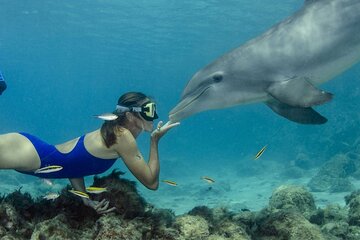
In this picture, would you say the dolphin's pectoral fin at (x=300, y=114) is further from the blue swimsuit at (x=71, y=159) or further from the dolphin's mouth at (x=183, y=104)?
the blue swimsuit at (x=71, y=159)

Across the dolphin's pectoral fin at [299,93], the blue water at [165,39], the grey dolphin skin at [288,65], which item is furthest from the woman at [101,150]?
the blue water at [165,39]

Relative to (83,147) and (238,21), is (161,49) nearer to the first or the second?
(238,21)

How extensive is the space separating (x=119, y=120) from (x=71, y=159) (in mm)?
780

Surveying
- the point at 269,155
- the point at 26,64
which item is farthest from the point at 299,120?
the point at 26,64

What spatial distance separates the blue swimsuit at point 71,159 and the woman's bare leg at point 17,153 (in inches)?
2.8

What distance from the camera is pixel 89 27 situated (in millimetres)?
35156

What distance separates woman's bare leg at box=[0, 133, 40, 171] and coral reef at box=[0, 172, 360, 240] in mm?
348

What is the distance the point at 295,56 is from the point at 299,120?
0.95 meters

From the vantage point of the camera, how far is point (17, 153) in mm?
4508

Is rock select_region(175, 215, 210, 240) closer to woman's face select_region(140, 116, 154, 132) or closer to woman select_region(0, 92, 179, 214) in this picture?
woman select_region(0, 92, 179, 214)

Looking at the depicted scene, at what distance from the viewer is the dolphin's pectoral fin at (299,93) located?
205 inches

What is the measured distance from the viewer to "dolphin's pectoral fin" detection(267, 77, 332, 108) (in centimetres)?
521

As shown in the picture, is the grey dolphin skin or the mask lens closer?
the mask lens

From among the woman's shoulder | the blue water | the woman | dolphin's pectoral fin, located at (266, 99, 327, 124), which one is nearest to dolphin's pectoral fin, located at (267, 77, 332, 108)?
dolphin's pectoral fin, located at (266, 99, 327, 124)
